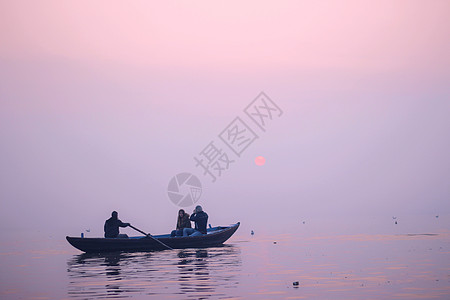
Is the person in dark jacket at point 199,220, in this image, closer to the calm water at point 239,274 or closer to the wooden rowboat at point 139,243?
the wooden rowboat at point 139,243

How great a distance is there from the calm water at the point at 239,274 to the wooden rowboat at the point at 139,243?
0.79 meters

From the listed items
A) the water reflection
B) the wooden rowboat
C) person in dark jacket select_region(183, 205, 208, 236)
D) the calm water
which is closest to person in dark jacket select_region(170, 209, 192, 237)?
person in dark jacket select_region(183, 205, 208, 236)

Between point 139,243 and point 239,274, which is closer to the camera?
point 239,274

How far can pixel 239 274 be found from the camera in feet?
76.8

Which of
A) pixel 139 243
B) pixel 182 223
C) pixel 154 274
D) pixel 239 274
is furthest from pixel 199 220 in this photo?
pixel 239 274

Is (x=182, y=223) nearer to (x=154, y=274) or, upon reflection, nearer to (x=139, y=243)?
(x=139, y=243)

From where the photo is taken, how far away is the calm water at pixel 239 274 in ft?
61.6

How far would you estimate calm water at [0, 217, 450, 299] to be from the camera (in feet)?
61.6

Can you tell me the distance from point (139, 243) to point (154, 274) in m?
11.9

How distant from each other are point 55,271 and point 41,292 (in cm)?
654

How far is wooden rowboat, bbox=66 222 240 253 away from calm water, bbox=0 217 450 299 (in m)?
0.79

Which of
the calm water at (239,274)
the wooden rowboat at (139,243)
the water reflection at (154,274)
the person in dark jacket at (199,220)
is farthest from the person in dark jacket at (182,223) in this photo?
the water reflection at (154,274)

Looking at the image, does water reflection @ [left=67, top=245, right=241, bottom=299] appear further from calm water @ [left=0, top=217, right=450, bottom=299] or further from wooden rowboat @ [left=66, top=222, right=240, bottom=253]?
wooden rowboat @ [left=66, top=222, right=240, bottom=253]

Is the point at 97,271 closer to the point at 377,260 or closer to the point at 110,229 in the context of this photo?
the point at 110,229
